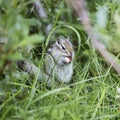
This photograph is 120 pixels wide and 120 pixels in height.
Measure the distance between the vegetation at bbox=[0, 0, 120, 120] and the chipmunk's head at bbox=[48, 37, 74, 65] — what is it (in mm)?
100

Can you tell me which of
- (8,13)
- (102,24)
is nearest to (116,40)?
(102,24)

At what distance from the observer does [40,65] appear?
2830 millimetres

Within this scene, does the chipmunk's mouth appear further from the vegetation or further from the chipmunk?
the vegetation

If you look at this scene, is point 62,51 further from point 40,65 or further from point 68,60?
point 40,65

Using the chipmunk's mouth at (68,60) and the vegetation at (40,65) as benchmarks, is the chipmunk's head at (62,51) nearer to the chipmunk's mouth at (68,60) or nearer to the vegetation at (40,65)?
the chipmunk's mouth at (68,60)

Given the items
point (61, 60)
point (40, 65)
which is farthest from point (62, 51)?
point (40, 65)

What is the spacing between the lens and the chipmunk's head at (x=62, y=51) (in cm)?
322

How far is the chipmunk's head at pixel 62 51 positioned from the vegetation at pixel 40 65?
10 cm

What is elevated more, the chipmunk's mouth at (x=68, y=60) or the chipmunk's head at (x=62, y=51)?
the chipmunk's head at (x=62, y=51)

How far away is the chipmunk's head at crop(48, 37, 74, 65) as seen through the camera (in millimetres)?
3225

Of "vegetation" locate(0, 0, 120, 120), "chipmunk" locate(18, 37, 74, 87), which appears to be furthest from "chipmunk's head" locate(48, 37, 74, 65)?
"vegetation" locate(0, 0, 120, 120)

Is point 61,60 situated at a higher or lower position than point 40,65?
lower

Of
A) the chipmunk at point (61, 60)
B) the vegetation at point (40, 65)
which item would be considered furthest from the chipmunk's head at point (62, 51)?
the vegetation at point (40, 65)

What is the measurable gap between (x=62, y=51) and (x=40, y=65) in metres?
0.48
